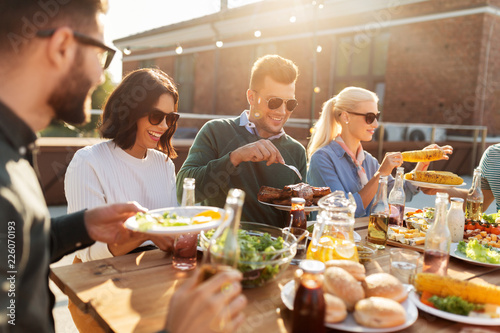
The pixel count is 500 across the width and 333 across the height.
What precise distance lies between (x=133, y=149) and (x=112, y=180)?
0.29 m

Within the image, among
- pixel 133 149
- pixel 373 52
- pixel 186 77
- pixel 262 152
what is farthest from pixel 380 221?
pixel 186 77

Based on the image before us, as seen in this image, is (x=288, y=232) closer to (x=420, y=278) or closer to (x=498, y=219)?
(x=420, y=278)

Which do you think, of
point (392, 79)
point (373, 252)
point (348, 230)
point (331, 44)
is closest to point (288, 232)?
point (348, 230)

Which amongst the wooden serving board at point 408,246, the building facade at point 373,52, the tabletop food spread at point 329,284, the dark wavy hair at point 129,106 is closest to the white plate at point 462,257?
the tabletop food spread at point 329,284

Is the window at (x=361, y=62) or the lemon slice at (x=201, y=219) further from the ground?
the window at (x=361, y=62)

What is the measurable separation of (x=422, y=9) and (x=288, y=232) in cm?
1243

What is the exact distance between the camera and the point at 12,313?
0.96 meters

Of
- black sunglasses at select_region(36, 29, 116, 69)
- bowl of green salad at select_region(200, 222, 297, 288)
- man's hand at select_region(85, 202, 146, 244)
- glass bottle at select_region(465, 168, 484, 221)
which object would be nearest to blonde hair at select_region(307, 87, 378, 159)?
glass bottle at select_region(465, 168, 484, 221)

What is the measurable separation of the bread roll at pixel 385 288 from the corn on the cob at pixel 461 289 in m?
0.12

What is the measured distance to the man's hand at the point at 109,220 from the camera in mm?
1573

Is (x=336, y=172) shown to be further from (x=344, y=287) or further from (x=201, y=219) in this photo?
(x=344, y=287)

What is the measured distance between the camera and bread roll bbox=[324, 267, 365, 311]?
1.25m

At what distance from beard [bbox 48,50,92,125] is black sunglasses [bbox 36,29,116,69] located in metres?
0.04

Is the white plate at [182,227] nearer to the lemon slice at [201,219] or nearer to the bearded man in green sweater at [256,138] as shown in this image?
the lemon slice at [201,219]
